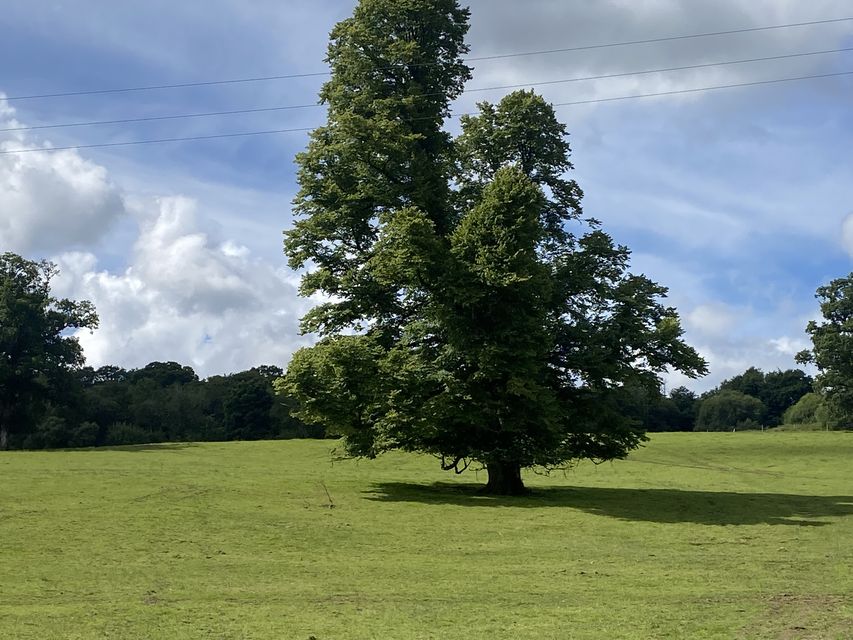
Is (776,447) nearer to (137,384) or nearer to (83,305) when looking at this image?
(83,305)

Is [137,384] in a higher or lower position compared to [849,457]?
higher

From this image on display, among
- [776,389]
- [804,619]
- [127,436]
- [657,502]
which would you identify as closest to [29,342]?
[127,436]

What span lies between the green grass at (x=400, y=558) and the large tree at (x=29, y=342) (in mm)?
25102

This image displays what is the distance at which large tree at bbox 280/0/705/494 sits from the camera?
2856 cm

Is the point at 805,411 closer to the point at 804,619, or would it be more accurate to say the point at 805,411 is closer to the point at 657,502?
the point at 657,502

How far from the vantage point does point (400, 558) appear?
18.3 metres

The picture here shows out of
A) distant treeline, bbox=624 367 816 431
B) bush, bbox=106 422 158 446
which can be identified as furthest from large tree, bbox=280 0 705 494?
distant treeline, bbox=624 367 816 431

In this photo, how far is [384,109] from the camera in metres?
32.5

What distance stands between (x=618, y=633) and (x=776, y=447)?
57016mm

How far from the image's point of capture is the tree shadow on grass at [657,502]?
91.3 feet

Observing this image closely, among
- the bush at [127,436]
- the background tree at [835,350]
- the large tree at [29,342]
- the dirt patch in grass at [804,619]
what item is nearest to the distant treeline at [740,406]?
the background tree at [835,350]

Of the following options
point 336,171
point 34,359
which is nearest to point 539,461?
point 336,171

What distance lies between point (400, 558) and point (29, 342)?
53062 mm

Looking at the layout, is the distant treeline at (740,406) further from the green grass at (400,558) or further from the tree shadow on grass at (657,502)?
the green grass at (400,558)
